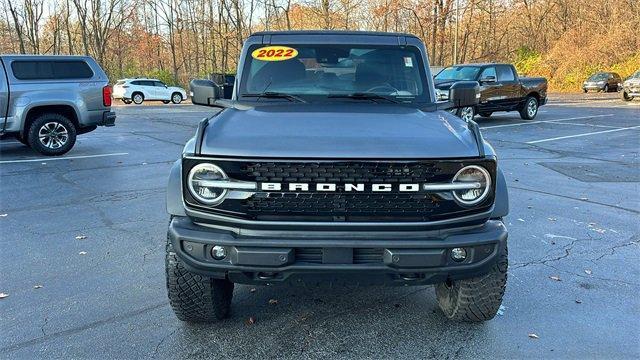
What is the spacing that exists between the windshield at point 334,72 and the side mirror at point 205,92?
30cm

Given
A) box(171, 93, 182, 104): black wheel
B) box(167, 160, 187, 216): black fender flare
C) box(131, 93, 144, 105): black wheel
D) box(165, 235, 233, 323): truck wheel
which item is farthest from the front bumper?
box(171, 93, 182, 104): black wheel

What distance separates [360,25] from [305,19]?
5.40 m

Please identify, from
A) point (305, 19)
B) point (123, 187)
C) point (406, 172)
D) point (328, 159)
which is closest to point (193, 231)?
point (328, 159)

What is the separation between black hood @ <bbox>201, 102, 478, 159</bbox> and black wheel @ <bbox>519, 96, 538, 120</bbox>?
1545 centimetres

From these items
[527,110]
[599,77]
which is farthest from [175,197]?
Result: [599,77]

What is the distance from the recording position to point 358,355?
3070 mm

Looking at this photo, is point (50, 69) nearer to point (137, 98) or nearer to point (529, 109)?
point (529, 109)

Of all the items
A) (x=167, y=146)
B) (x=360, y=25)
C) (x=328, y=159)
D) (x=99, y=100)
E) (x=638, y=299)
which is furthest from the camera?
(x=360, y=25)

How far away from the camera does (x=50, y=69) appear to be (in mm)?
10164

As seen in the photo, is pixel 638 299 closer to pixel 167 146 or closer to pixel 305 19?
pixel 167 146

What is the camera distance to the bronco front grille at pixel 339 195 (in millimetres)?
2705

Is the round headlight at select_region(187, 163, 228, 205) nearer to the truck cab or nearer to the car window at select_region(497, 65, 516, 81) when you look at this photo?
the truck cab

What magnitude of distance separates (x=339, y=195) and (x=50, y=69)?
9496 mm

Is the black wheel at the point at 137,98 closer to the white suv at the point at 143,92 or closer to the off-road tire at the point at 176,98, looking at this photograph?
the white suv at the point at 143,92
